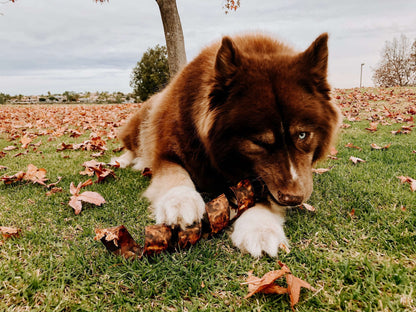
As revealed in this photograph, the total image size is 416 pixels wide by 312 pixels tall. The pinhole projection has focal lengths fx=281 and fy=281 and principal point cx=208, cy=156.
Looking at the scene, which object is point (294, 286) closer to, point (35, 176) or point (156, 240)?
point (156, 240)

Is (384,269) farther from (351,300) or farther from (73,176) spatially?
(73,176)

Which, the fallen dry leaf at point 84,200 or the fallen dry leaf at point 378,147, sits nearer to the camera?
the fallen dry leaf at point 84,200

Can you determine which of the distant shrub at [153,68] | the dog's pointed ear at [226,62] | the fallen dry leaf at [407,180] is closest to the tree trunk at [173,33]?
the dog's pointed ear at [226,62]

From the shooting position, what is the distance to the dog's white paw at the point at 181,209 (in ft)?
6.09

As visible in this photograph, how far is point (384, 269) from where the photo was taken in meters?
1.50

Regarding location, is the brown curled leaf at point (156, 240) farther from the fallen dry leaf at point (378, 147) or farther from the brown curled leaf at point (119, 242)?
the fallen dry leaf at point (378, 147)

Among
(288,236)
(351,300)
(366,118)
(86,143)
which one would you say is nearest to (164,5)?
(86,143)

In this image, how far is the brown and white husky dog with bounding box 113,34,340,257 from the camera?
6.39 feet

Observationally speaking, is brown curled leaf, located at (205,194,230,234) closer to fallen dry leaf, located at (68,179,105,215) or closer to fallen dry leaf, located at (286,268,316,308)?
fallen dry leaf, located at (286,268,316,308)

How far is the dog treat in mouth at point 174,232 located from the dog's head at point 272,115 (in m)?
0.22

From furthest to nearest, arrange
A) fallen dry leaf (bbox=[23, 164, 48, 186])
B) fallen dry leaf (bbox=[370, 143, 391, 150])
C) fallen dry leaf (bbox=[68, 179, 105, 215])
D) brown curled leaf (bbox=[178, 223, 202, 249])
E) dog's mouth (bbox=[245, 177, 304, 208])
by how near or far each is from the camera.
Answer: fallen dry leaf (bbox=[370, 143, 391, 150])
fallen dry leaf (bbox=[23, 164, 48, 186])
fallen dry leaf (bbox=[68, 179, 105, 215])
dog's mouth (bbox=[245, 177, 304, 208])
brown curled leaf (bbox=[178, 223, 202, 249])

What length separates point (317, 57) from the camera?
87.1 inches

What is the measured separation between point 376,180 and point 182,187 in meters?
2.08

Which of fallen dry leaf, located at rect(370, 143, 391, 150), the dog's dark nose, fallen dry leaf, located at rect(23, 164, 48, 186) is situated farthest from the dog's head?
fallen dry leaf, located at rect(370, 143, 391, 150)
